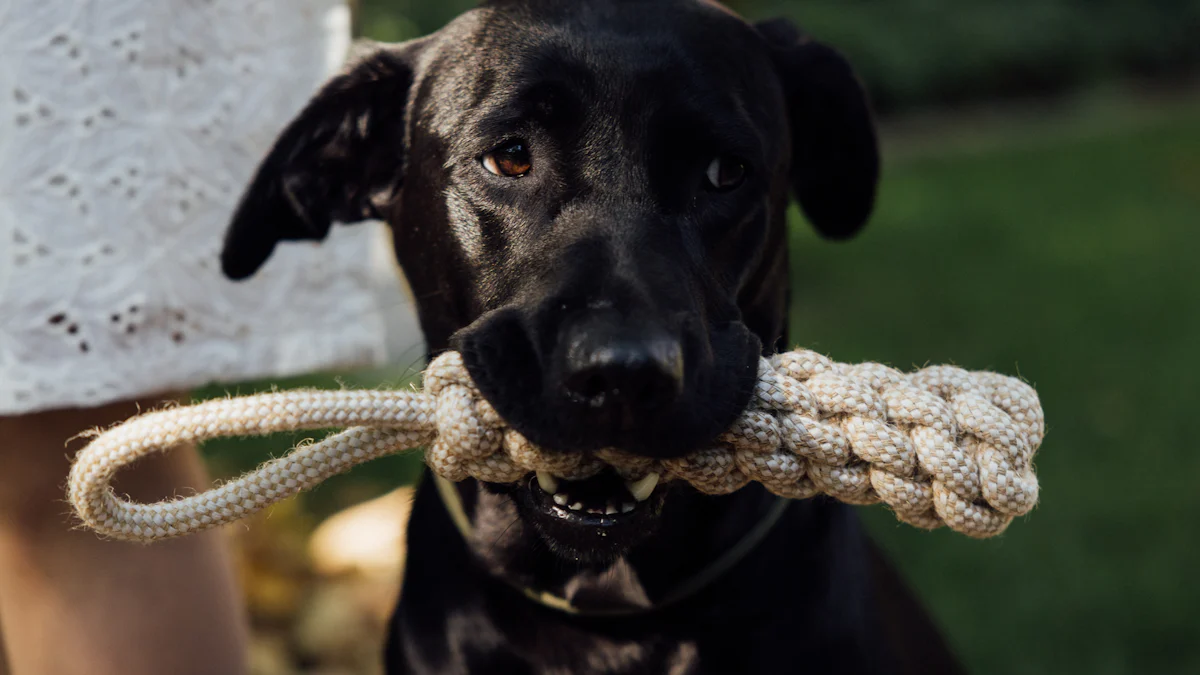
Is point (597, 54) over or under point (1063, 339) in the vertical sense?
over

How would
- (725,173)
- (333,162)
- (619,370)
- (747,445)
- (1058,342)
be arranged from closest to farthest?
(619,370), (747,445), (725,173), (333,162), (1058,342)

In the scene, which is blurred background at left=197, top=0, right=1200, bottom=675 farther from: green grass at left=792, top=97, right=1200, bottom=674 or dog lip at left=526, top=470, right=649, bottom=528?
dog lip at left=526, top=470, right=649, bottom=528

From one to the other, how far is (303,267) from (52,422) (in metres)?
0.56

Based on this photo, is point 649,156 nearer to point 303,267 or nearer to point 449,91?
point 449,91

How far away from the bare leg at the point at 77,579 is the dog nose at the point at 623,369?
1.07 meters

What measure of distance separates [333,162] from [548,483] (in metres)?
0.95

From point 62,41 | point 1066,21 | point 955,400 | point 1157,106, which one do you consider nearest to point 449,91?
point 62,41

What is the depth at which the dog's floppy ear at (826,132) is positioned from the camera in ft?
8.19

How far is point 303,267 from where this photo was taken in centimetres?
251

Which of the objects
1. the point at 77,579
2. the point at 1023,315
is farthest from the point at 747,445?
the point at 1023,315

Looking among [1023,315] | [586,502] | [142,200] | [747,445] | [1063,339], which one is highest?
[142,200]

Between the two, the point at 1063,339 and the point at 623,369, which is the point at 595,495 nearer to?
the point at 623,369

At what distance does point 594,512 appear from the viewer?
5.96 feet

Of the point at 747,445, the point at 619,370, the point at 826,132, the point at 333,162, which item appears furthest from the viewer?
the point at 826,132
